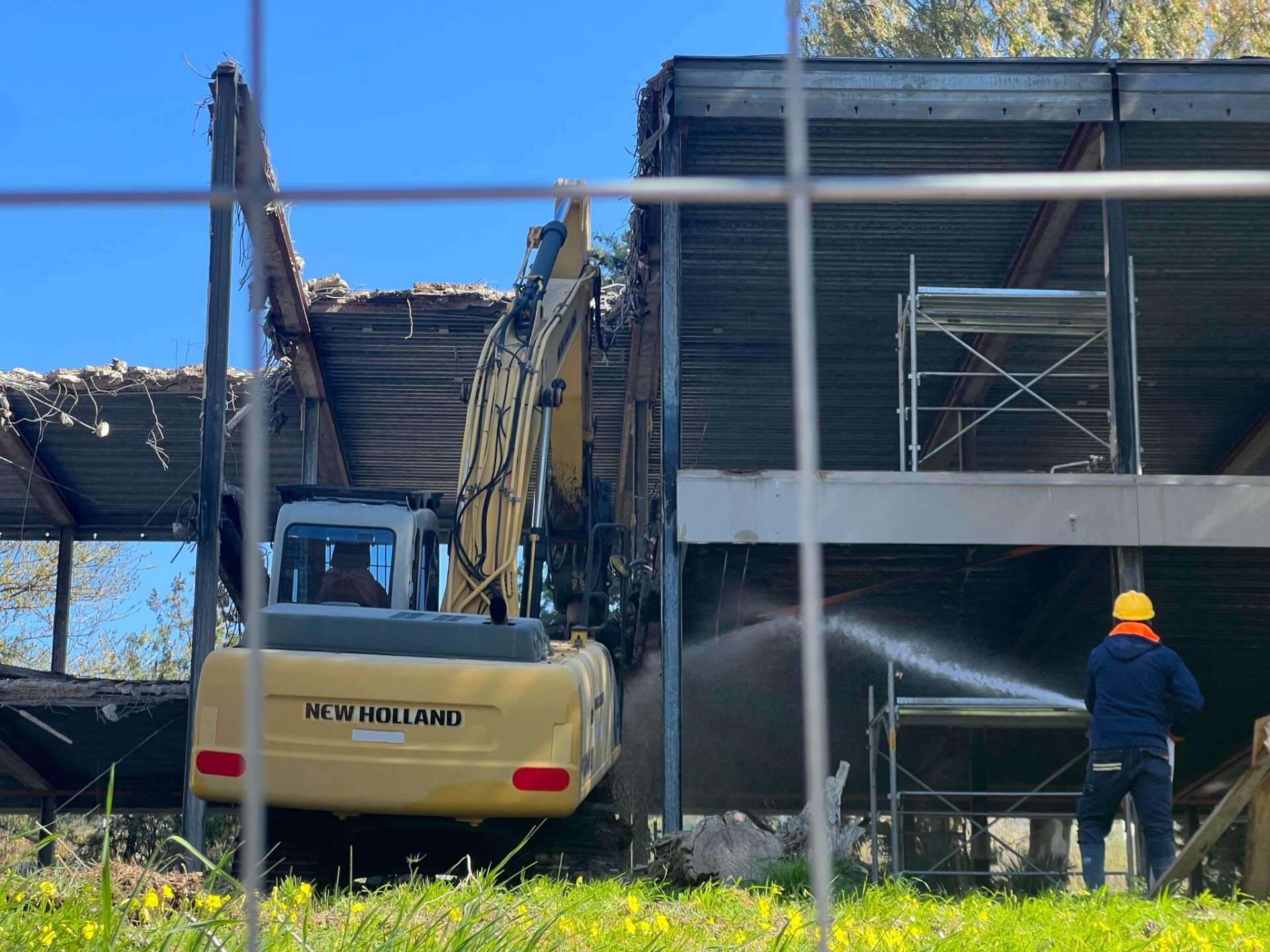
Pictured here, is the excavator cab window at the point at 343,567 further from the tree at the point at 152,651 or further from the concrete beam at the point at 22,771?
the tree at the point at 152,651

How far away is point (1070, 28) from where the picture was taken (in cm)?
2578

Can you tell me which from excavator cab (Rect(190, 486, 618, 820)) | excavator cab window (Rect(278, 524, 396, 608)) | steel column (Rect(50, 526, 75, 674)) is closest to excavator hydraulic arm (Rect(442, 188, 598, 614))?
excavator cab window (Rect(278, 524, 396, 608))

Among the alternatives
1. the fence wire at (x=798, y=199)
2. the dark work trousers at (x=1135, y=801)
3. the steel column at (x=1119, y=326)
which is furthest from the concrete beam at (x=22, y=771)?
the fence wire at (x=798, y=199)

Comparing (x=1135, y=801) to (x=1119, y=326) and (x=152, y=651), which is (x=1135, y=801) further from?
(x=152, y=651)

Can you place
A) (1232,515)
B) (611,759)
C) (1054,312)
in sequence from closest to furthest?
(611,759) < (1232,515) < (1054,312)

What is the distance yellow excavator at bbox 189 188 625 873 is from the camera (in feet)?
23.8

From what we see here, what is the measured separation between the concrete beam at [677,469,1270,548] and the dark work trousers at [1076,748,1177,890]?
310cm

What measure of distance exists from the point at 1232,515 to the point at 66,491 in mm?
14107

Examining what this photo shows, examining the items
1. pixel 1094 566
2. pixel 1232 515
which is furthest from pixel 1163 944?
pixel 1094 566

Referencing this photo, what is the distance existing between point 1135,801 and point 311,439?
10816 mm

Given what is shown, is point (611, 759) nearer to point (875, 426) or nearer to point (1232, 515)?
point (1232, 515)

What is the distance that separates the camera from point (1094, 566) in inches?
483

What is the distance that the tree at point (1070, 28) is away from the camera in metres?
25.3

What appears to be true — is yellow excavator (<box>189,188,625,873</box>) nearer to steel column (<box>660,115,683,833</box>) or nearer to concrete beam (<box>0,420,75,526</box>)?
steel column (<box>660,115,683,833</box>)
